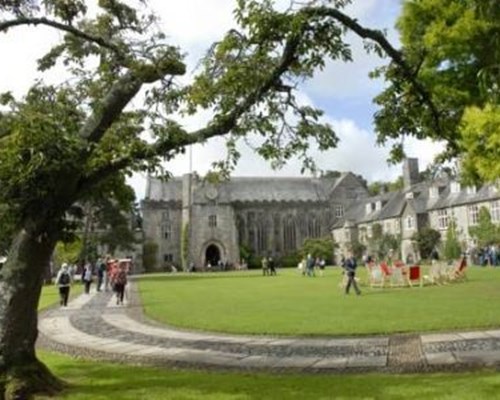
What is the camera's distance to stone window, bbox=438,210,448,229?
6750cm

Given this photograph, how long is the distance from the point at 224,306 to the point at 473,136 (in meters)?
10.4

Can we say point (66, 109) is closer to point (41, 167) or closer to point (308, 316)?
point (41, 167)

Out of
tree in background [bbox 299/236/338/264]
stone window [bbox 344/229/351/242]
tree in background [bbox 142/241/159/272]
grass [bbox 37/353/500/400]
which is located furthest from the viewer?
tree in background [bbox 142/241/159/272]

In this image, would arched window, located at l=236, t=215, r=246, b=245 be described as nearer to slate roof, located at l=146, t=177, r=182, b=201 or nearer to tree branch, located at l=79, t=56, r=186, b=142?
slate roof, located at l=146, t=177, r=182, b=201

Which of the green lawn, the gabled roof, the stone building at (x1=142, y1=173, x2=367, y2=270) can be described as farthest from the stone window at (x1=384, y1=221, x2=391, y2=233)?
the green lawn

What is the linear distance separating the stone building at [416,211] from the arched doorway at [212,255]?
16.7m

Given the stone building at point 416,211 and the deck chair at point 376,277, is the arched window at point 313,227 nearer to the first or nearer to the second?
the stone building at point 416,211

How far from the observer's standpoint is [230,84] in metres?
9.88

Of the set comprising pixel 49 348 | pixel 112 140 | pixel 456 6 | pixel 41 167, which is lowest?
pixel 49 348

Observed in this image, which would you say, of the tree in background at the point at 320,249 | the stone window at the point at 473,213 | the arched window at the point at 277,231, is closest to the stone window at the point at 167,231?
the arched window at the point at 277,231

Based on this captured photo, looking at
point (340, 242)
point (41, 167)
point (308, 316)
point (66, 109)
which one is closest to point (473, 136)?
point (308, 316)

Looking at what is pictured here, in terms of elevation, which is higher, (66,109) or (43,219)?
(66,109)

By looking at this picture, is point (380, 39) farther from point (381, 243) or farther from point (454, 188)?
point (381, 243)

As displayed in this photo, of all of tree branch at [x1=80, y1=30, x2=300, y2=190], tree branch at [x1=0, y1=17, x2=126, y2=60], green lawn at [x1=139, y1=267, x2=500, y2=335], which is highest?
tree branch at [x1=0, y1=17, x2=126, y2=60]
